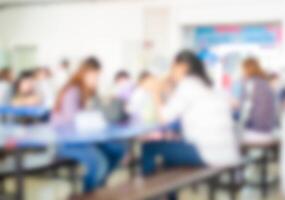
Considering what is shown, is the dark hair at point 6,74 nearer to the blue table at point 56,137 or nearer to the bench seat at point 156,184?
the blue table at point 56,137

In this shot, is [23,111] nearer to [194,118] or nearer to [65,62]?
[65,62]

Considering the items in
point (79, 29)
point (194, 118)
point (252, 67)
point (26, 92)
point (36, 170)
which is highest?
point (79, 29)

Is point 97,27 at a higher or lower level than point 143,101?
higher

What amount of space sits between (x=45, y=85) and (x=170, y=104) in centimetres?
59

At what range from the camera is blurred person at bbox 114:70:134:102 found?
259cm

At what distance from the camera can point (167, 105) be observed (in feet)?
8.52

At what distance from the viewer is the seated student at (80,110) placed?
2656mm

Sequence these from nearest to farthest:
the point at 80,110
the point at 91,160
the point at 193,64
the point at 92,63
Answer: the point at 193,64 → the point at 92,63 → the point at 80,110 → the point at 91,160

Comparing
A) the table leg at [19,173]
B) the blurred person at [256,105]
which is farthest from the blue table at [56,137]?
the blurred person at [256,105]

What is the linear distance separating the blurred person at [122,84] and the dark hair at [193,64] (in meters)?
0.23

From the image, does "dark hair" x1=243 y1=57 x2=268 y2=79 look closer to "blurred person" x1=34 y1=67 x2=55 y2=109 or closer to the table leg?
"blurred person" x1=34 y1=67 x2=55 y2=109

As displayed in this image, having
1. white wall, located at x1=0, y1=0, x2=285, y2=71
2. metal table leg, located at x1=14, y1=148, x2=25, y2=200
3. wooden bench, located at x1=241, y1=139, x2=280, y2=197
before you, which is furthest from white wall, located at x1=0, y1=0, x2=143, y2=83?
wooden bench, located at x1=241, y1=139, x2=280, y2=197

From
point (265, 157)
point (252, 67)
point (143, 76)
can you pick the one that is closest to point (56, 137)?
point (143, 76)

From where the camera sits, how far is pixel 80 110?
2744mm
